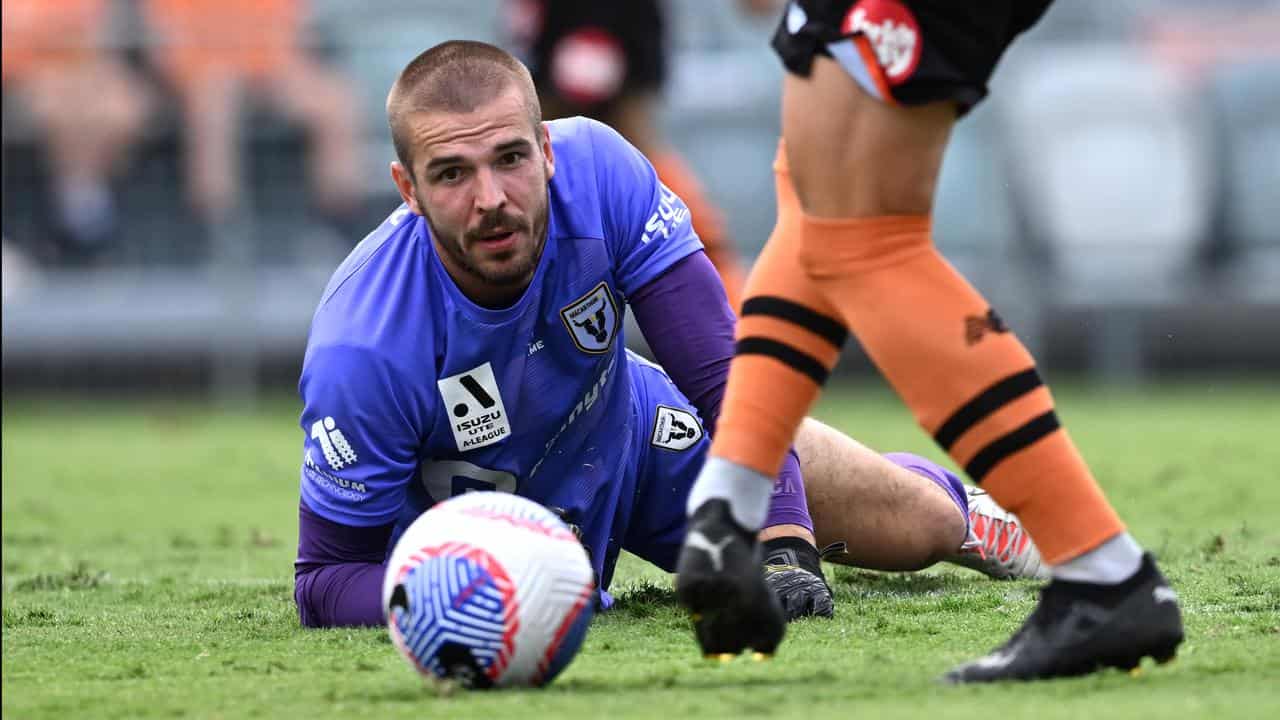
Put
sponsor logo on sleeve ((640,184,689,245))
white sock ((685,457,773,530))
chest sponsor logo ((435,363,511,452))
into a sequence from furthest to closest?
sponsor logo on sleeve ((640,184,689,245))
chest sponsor logo ((435,363,511,452))
white sock ((685,457,773,530))

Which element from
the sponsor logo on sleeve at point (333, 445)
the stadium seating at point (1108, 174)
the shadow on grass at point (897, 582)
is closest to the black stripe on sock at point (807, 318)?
the sponsor logo on sleeve at point (333, 445)

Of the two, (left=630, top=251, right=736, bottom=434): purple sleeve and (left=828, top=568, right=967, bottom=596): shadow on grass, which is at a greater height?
(left=630, top=251, right=736, bottom=434): purple sleeve

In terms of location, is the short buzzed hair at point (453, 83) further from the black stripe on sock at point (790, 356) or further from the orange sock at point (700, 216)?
the orange sock at point (700, 216)

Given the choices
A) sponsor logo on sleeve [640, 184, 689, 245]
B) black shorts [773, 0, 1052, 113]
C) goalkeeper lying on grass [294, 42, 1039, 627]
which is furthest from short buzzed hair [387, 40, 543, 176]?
black shorts [773, 0, 1052, 113]

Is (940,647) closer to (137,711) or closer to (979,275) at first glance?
(137,711)

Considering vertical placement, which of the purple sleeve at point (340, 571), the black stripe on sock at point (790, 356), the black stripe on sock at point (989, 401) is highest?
the black stripe on sock at point (790, 356)

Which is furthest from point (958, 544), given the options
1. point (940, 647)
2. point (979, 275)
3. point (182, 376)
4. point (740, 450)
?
point (182, 376)

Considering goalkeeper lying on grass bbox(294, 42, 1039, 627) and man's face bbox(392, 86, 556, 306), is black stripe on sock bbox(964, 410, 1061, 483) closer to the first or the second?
goalkeeper lying on grass bbox(294, 42, 1039, 627)

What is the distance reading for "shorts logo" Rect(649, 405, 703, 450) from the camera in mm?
4238

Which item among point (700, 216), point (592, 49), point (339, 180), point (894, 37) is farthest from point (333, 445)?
point (339, 180)

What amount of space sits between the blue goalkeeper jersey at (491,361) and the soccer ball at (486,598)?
0.54 meters

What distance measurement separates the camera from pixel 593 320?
3.86 meters

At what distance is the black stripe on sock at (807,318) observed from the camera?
3008 millimetres

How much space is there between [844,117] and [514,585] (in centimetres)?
90
